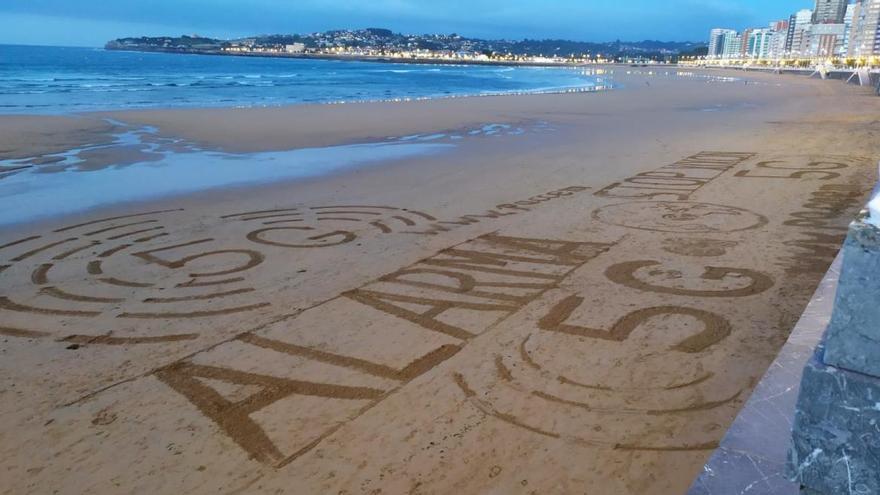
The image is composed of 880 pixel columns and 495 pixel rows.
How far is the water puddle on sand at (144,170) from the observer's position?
408 inches

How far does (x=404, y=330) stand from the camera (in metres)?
4.96

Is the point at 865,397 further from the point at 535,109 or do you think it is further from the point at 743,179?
the point at 535,109

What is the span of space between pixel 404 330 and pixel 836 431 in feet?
11.6

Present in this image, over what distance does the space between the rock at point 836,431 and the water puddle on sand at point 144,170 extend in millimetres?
10111

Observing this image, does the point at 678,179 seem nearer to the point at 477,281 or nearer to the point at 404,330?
the point at 477,281

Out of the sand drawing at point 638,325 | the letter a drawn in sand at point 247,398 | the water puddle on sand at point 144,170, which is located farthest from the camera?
the water puddle on sand at point 144,170

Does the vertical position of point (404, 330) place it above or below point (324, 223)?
above

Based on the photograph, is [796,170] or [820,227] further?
[796,170]

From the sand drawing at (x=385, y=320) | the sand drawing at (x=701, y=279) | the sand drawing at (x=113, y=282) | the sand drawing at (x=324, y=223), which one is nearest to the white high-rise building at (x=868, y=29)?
the sand drawing at (x=324, y=223)

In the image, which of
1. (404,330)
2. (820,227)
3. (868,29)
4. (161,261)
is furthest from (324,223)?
(868,29)

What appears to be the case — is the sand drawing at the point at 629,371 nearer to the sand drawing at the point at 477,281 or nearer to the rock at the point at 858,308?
the sand drawing at the point at 477,281

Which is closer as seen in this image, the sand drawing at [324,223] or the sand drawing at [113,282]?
the sand drawing at [113,282]

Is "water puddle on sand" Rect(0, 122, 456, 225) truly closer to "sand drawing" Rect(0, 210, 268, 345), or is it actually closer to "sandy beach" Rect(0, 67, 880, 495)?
"sandy beach" Rect(0, 67, 880, 495)

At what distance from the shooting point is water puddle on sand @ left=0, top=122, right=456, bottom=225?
34.0 feet
